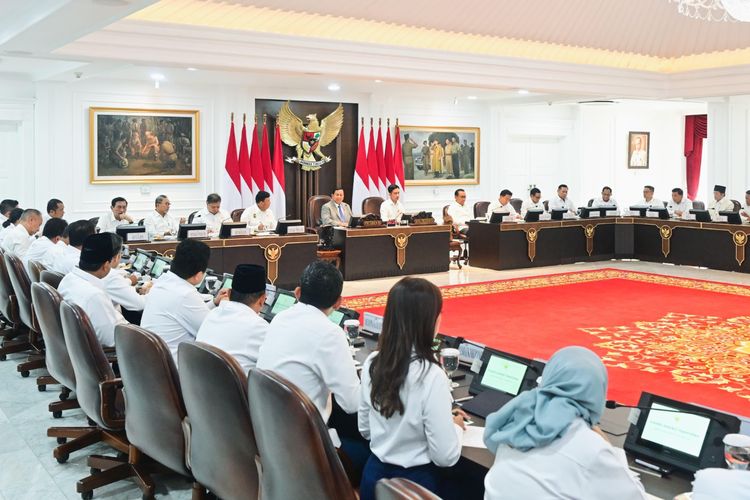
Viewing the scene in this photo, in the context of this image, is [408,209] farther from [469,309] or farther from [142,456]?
[142,456]

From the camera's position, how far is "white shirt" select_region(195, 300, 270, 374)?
321cm

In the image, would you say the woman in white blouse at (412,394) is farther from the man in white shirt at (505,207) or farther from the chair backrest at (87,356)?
the man in white shirt at (505,207)

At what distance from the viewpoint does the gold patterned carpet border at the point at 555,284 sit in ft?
29.9

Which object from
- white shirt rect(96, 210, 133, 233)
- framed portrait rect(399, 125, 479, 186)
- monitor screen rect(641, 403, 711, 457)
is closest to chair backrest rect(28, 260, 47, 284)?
monitor screen rect(641, 403, 711, 457)

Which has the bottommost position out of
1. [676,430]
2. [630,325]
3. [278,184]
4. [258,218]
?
[630,325]

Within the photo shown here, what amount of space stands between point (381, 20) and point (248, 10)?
175 centimetres

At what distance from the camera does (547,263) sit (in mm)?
12219

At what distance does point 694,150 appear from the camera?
59.0 ft

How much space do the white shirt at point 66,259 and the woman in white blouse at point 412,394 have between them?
408cm

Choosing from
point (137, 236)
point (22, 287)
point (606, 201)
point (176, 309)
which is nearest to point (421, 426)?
point (176, 309)

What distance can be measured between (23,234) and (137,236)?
4.34 ft

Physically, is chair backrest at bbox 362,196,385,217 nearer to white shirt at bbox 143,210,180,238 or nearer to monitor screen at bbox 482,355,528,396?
white shirt at bbox 143,210,180,238

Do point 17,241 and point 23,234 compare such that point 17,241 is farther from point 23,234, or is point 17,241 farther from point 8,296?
point 8,296

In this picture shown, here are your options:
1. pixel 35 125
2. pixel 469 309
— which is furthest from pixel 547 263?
pixel 35 125
